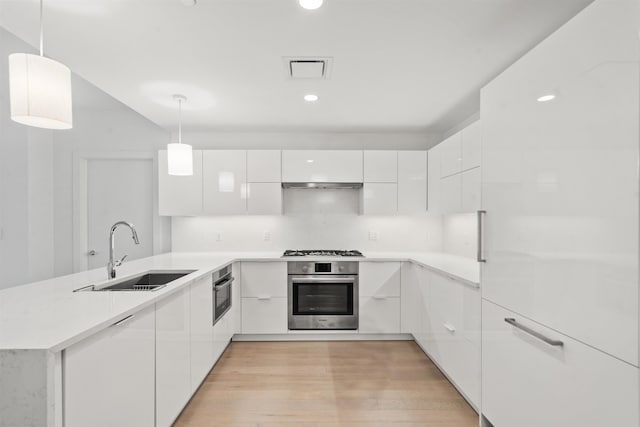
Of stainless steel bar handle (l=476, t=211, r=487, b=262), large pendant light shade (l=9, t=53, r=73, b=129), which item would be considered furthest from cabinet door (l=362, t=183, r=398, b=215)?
large pendant light shade (l=9, t=53, r=73, b=129)

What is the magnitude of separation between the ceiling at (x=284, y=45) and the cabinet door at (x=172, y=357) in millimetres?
1523

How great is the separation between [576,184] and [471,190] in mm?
1450

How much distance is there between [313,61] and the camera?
214 cm

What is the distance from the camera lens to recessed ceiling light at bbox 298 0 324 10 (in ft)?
5.05

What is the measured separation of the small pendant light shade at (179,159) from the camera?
2594 mm

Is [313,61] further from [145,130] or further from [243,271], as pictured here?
[145,130]

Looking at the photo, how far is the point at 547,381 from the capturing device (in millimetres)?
1323

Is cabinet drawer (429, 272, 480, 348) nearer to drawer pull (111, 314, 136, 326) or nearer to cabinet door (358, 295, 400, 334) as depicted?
cabinet door (358, 295, 400, 334)

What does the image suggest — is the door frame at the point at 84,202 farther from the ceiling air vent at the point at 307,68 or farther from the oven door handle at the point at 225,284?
the ceiling air vent at the point at 307,68

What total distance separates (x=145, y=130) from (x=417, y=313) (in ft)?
12.2

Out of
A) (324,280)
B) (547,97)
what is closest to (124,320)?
(547,97)

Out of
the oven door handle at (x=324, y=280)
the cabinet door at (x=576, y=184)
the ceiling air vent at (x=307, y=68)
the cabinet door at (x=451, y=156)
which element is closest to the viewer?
the cabinet door at (x=576, y=184)

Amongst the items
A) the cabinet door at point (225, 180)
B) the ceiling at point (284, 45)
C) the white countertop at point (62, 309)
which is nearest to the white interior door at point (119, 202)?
the cabinet door at point (225, 180)

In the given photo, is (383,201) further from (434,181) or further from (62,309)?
(62,309)
